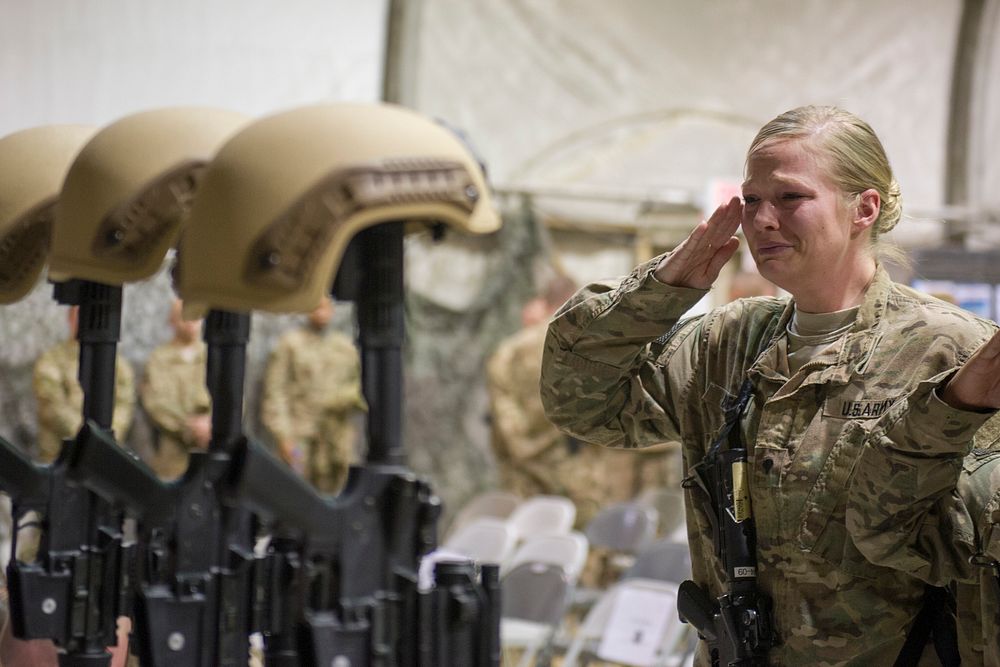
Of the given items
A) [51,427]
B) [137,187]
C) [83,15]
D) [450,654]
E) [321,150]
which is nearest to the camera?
[321,150]

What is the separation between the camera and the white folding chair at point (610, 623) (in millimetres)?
4508

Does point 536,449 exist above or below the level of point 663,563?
above

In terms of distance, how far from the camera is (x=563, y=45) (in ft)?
35.2

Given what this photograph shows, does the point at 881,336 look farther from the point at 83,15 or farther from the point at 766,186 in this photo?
the point at 83,15

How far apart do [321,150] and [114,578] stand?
3.99 feet

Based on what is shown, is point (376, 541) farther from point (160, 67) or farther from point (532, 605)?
point (160, 67)

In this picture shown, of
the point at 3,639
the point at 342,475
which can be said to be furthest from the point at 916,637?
the point at 342,475

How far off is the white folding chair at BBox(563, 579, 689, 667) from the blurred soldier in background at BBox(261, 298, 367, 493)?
4166 mm

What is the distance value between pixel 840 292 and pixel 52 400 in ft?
15.5

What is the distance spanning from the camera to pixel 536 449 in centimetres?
914

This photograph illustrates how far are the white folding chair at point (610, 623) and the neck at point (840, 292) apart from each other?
2445mm

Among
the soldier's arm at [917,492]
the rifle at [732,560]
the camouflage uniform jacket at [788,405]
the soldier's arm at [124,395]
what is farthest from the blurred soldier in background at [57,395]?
the soldier's arm at [917,492]

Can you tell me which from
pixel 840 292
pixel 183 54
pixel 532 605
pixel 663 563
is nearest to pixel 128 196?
pixel 840 292

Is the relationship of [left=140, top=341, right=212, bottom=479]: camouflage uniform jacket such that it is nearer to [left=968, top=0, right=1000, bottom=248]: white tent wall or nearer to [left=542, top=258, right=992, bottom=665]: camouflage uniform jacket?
[left=542, top=258, right=992, bottom=665]: camouflage uniform jacket
